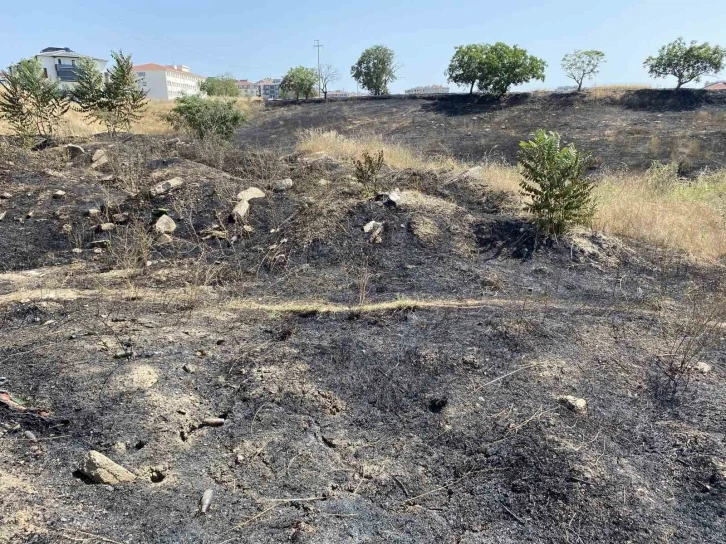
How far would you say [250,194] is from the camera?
20.8 ft

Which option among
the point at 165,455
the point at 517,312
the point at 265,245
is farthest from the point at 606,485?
the point at 265,245

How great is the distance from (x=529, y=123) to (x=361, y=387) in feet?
56.6

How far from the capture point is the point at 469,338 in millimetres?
3484

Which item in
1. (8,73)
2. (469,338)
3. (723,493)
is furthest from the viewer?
(8,73)

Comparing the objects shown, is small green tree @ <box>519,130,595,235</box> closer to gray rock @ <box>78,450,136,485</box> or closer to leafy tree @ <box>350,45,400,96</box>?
gray rock @ <box>78,450,136,485</box>

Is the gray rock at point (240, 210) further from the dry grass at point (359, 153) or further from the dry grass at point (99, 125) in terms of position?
the dry grass at point (99, 125)

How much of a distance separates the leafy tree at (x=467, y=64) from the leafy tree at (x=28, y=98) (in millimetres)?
17060

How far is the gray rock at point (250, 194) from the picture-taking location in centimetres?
626

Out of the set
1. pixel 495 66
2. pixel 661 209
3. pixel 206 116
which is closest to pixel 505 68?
pixel 495 66

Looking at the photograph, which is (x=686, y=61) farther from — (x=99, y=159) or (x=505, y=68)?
(x=99, y=159)

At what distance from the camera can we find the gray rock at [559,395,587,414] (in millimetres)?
2724

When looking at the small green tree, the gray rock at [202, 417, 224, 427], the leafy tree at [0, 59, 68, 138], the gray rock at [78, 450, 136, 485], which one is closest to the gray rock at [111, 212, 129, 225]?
the gray rock at [202, 417, 224, 427]

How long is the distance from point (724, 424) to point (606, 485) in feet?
3.17

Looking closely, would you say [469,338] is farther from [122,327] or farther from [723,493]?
[122,327]
